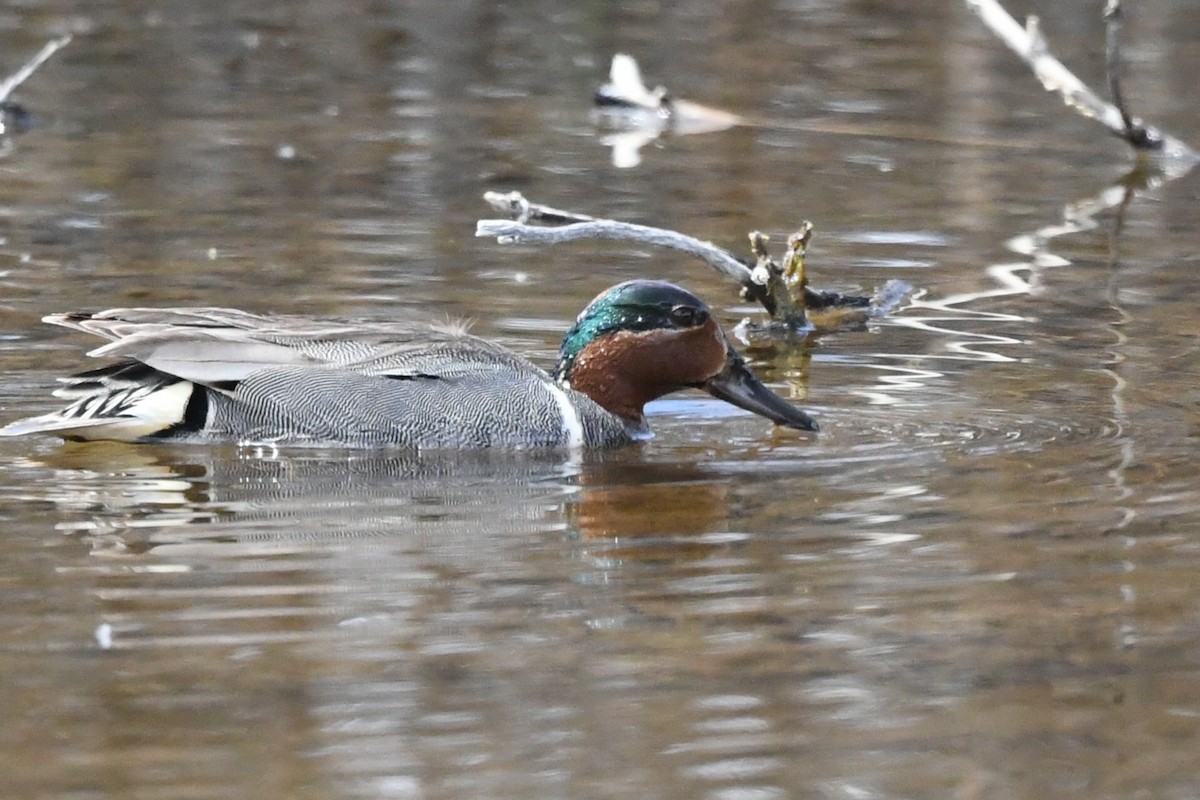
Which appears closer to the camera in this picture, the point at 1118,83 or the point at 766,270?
the point at 766,270

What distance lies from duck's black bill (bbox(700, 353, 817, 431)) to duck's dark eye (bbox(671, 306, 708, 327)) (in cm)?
19

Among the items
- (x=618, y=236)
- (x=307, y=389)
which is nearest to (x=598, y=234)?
(x=618, y=236)

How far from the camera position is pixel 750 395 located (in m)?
7.98

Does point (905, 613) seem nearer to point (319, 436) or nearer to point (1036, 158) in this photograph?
point (319, 436)

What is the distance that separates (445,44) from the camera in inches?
718

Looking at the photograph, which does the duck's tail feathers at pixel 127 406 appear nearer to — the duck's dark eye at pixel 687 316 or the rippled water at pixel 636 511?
the rippled water at pixel 636 511

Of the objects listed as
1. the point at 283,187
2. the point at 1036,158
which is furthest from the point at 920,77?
the point at 283,187

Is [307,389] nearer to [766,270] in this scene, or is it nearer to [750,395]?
[750,395]

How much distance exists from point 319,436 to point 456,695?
2.78 m

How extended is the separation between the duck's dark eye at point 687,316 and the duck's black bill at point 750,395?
0.62 feet

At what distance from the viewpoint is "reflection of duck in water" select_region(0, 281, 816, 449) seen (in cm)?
753

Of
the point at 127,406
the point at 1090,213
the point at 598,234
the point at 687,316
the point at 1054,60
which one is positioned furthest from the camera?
the point at 1090,213

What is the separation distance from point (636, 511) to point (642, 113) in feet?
28.3

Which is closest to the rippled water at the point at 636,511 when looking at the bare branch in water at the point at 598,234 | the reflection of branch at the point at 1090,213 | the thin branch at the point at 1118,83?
the reflection of branch at the point at 1090,213
